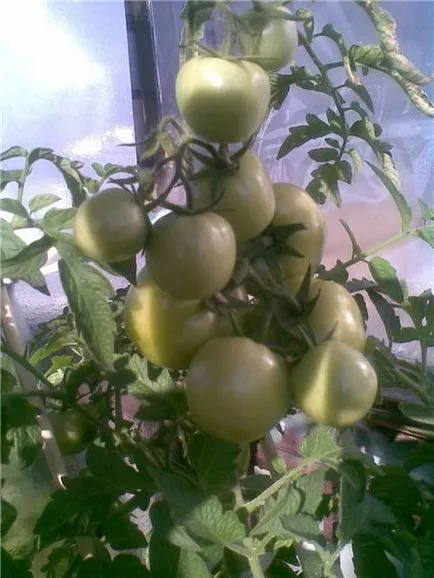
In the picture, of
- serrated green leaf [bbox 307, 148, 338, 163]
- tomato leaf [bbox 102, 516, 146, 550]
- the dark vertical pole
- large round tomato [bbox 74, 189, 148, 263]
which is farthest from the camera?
the dark vertical pole

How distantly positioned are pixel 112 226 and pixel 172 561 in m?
0.22

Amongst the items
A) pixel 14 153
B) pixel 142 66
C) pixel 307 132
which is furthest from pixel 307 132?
pixel 142 66

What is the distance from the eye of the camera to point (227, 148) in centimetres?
34

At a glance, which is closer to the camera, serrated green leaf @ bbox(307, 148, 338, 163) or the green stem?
the green stem

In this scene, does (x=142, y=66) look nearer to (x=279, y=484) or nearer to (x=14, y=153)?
(x=14, y=153)

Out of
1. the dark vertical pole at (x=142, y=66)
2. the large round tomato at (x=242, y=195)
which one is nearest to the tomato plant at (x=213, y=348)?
the large round tomato at (x=242, y=195)

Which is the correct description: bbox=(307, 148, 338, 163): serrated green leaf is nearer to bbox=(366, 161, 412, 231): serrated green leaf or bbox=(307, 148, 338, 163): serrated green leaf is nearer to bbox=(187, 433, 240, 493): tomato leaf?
bbox=(366, 161, 412, 231): serrated green leaf

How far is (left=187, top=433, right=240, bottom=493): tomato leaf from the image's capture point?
392mm

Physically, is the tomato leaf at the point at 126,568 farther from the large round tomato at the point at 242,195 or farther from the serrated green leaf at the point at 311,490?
the large round tomato at the point at 242,195

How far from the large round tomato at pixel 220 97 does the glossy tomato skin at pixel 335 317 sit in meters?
0.10

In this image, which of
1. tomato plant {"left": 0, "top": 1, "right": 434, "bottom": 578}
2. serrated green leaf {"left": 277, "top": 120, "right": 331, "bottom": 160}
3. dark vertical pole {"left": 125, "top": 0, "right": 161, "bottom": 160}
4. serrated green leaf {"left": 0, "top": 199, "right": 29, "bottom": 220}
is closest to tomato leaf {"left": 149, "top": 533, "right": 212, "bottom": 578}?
tomato plant {"left": 0, "top": 1, "right": 434, "bottom": 578}

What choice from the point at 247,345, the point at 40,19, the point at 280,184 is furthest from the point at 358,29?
the point at 247,345

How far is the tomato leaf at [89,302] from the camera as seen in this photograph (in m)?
0.33

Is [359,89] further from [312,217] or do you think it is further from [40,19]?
[40,19]
